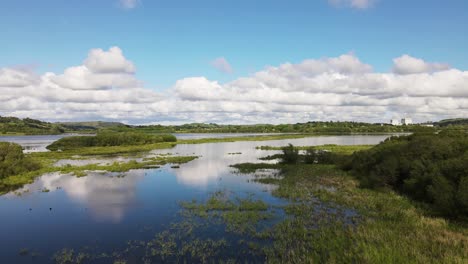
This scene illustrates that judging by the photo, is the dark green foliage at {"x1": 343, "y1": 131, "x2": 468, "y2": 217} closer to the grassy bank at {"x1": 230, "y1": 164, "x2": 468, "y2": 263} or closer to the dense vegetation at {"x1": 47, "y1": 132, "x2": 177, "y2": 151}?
the grassy bank at {"x1": 230, "y1": 164, "x2": 468, "y2": 263}

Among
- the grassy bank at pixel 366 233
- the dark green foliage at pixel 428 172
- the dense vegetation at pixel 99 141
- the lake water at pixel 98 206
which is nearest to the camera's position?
the grassy bank at pixel 366 233

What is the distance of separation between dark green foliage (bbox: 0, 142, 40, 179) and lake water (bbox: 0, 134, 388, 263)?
231 inches

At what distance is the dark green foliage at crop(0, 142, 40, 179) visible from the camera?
47844mm

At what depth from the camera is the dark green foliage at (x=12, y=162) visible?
157 ft

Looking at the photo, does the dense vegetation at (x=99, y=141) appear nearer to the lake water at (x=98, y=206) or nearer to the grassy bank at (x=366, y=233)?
the lake water at (x=98, y=206)

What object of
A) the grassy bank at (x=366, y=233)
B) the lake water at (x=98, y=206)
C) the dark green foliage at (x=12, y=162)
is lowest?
the lake water at (x=98, y=206)

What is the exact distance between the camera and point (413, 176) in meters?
31.6

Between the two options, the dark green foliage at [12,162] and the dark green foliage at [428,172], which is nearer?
the dark green foliage at [428,172]

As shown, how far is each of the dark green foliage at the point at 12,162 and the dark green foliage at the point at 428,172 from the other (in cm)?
5351

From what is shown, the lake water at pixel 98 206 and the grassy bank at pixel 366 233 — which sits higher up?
the grassy bank at pixel 366 233

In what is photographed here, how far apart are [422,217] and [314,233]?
9.15 m

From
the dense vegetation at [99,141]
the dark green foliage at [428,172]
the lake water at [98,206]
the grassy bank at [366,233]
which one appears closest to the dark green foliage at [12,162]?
the lake water at [98,206]

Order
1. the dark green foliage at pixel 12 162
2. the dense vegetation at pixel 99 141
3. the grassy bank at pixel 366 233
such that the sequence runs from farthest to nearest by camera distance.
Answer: the dense vegetation at pixel 99 141 < the dark green foliage at pixel 12 162 < the grassy bank at pixel 366 233

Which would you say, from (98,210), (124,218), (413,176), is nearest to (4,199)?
(98,210)
